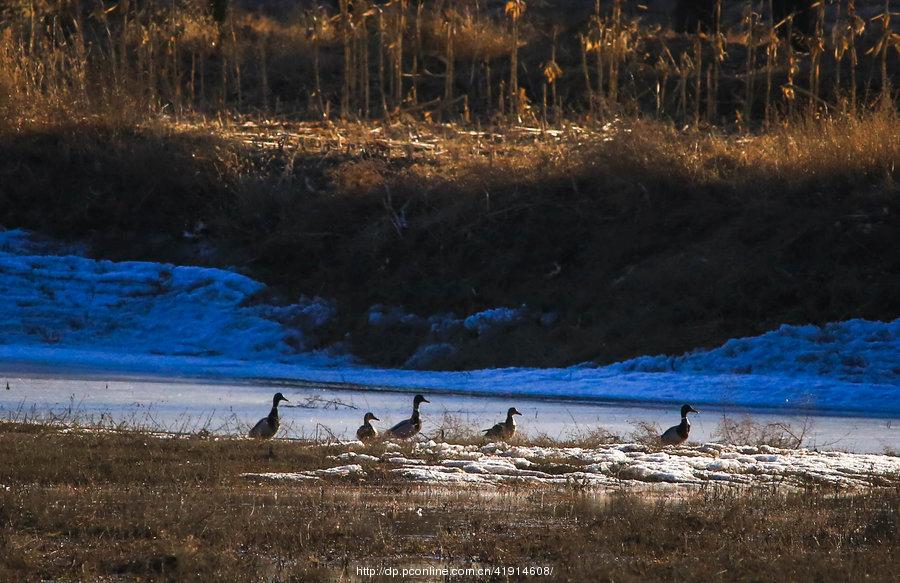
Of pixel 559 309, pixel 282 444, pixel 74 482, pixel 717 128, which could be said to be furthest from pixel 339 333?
pixel 74 482

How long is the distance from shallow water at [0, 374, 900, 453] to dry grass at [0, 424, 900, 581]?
3.55 meters

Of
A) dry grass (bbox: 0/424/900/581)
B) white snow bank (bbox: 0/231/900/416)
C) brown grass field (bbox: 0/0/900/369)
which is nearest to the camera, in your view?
dry grass (bbox: 0/424/900/581)

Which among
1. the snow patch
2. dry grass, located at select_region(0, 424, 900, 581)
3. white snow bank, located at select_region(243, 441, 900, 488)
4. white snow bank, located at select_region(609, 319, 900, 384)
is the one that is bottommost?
dry grass, located at select_region(0, 424, 900, 581)

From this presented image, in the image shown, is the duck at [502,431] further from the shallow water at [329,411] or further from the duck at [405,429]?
the shallow water at [329,411]

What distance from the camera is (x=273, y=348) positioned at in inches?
998

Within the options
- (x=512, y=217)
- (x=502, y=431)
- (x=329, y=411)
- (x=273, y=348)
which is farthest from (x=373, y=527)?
A: (x=512, y=217)

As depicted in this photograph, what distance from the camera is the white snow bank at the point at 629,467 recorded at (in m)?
10.9

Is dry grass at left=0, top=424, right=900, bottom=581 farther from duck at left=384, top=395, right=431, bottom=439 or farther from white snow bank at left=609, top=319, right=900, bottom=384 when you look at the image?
white snow bank at left=609, top=319, right=900, bottom=384

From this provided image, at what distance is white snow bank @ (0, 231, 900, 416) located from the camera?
19.7 metres

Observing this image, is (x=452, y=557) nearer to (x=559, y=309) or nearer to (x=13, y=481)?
(x=13, y=481)

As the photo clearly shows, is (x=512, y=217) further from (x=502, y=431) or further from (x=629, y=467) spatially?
(x=629, y=467)

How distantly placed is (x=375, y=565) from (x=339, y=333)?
18.3 m

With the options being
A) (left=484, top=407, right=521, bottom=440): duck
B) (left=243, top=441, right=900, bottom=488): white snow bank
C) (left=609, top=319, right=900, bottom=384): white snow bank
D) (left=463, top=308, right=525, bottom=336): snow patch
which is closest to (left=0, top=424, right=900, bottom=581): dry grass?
(left=243, top=441, right=900, bottom=488): white snow bank

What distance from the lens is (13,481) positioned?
9664 millimetres
